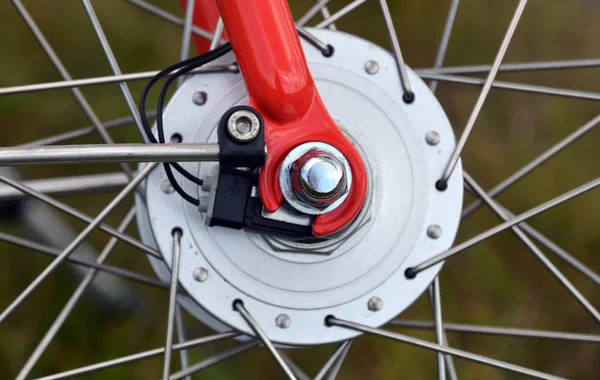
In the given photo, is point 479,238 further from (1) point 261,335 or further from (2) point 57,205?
(2) point 57,205

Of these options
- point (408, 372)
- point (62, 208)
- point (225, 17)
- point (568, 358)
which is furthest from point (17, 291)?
point (568, 358)

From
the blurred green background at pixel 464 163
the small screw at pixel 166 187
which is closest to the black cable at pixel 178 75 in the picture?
the small screw at pixel 166 187

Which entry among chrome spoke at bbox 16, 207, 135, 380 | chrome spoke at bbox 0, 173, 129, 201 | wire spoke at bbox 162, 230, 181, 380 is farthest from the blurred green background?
wire spoke at bbox 162, 230, 181, 380

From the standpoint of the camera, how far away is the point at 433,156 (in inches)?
22.2

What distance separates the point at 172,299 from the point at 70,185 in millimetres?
287

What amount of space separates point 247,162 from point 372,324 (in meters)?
0.18

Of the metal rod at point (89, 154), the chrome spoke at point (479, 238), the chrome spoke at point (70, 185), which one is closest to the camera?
the metal rod at point (89, 154)

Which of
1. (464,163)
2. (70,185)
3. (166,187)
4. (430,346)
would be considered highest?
(464,163)

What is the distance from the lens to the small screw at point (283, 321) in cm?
54

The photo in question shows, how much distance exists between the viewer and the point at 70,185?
2.43 ft

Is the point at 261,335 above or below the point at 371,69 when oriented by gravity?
below

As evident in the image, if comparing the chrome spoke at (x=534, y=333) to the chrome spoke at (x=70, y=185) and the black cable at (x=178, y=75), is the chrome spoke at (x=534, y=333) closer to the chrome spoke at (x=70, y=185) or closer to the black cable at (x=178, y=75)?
the black cable at (x=178, y=75)

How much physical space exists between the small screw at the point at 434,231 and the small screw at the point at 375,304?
0.07 meters

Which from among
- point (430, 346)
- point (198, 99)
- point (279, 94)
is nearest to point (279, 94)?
point (279, 94)
